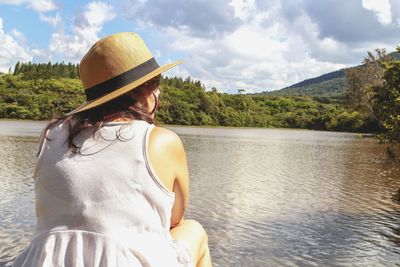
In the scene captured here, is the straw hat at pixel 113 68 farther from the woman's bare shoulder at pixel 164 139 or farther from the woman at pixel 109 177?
the woman's bare shoulder at pixel 164 139

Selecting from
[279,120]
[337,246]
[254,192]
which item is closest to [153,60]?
[337,246]

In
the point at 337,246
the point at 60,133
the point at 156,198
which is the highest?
the point at 60,133

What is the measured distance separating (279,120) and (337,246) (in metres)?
116

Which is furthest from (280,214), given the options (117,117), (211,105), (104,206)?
(211,105)

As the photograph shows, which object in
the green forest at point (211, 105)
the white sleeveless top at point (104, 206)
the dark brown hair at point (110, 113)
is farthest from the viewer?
the green forest at point (211, 105)

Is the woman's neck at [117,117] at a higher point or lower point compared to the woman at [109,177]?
higher

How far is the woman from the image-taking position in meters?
1.96

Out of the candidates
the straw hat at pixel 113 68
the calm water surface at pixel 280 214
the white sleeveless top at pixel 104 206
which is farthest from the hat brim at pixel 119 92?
the calm water surface at pixel 280 214

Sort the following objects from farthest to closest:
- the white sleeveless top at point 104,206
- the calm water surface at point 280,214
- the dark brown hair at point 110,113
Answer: the calm water surface at point 280,214 → the dark brown hair at point 110,113 → the white sleeveless top at point 104,206

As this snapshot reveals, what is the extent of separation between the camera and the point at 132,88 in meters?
2.13

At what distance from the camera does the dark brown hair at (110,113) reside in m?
2.09

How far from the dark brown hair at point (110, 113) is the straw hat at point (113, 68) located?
0.04 meters

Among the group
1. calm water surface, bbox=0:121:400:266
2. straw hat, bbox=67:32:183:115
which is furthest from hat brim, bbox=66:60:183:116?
calm water surface, bbox=0:121:400:266

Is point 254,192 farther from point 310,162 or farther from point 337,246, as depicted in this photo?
point 310,162
